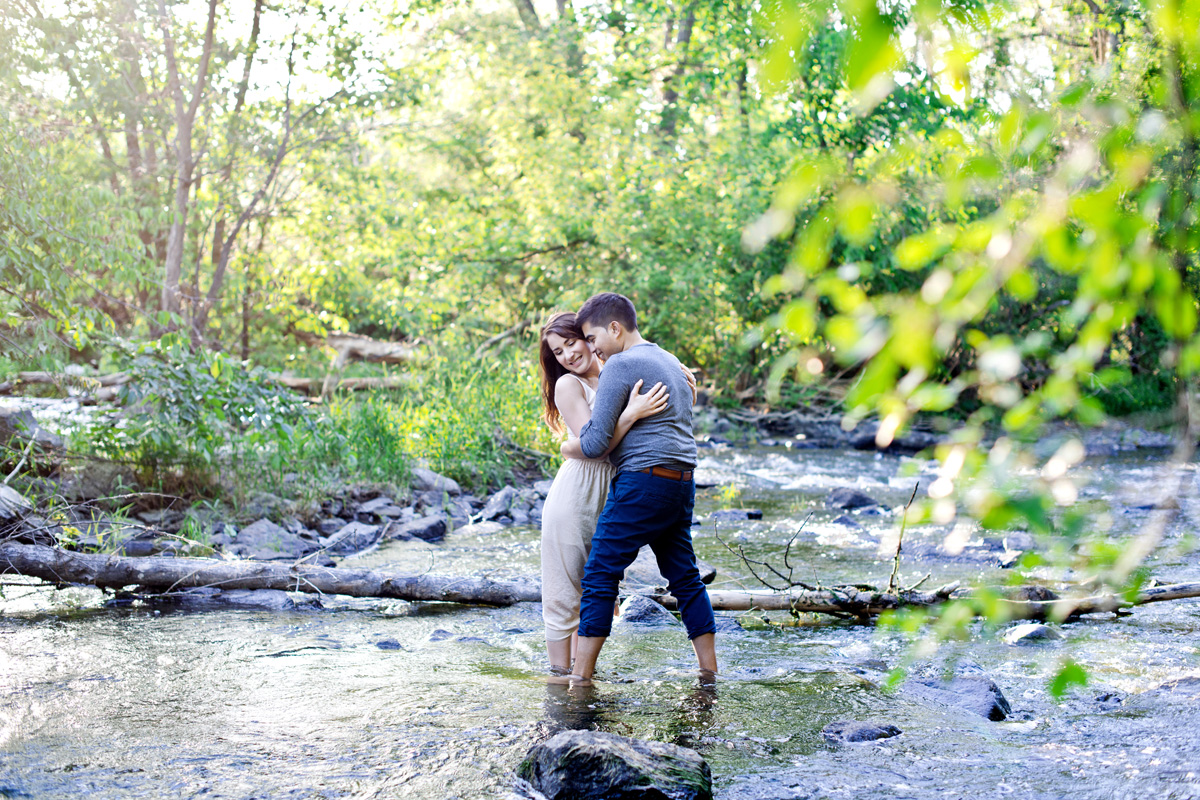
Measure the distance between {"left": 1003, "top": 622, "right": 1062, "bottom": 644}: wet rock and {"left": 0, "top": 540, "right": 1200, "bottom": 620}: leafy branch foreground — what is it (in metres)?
0.40

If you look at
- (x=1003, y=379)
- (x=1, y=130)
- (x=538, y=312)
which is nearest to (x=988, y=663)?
(x=1003, y=379)

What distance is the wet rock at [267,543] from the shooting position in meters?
7.01

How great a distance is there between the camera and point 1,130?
6188 mm

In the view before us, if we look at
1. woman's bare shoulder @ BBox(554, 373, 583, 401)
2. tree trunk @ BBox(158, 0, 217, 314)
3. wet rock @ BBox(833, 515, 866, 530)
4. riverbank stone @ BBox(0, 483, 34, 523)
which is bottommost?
wet rock @ BBox(833, 515, 866, 530)

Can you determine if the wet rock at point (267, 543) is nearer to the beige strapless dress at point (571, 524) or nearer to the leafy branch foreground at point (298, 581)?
the leafy branch foreground at point (298, 581)

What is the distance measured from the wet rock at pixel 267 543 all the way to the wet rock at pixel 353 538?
19 centimetres

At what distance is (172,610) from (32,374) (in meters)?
4.87

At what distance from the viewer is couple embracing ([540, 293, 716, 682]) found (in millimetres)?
Answer: 4191

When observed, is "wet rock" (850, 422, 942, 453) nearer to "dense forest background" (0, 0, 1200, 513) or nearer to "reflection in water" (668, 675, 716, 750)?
"dense forest background" (0, 0, 1200, 513)

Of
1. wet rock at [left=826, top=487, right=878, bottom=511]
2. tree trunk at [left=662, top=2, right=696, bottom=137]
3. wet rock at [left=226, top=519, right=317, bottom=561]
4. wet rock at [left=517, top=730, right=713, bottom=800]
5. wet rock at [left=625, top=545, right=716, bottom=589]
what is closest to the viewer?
wet rock at [left=517, top=730, right=713, bottom=800]

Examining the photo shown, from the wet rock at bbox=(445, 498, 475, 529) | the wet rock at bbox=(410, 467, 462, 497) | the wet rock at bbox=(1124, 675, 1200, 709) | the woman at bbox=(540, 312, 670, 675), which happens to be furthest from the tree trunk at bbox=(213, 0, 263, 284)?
the wet rock at bbox=(1124, 675, 1200, 709)

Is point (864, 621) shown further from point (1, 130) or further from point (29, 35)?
point (29, 35)

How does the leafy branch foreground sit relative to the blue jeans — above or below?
below

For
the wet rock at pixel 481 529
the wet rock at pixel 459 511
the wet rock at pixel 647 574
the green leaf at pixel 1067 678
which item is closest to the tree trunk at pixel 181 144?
the wet rock at pixel 459 511
